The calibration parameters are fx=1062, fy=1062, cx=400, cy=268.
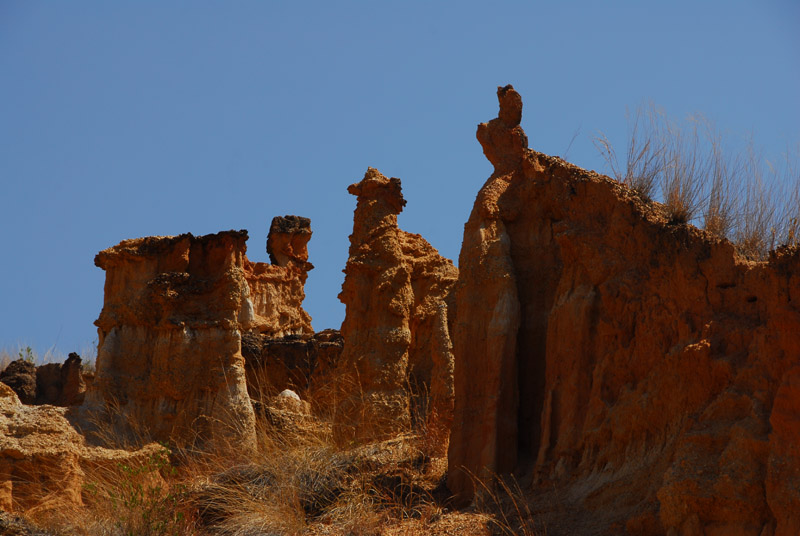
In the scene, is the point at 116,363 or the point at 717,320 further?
the point at 116,363

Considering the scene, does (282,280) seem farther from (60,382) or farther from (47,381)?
(47,381)

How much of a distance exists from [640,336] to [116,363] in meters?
8.59

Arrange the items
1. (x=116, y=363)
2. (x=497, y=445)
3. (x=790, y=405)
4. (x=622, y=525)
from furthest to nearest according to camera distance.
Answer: (x=116, y=363)
(x=497, y=445)
(x=622, y=525)
(x=790, y=405)

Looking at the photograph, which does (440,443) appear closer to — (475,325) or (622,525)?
(475,325)

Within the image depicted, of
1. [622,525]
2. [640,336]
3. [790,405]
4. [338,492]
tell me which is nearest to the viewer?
[790,405]

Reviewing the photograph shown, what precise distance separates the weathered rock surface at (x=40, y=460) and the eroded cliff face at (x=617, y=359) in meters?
4.24

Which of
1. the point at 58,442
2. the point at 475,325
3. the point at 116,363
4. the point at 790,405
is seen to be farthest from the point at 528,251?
the point at 116,363

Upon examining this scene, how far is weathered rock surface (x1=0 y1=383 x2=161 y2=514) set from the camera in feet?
36.9

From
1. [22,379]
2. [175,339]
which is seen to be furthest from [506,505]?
[22,379]

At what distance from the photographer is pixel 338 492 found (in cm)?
1102

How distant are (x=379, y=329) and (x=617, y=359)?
6546mm

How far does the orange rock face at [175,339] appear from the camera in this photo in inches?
582

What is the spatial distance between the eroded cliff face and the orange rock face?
490 cm

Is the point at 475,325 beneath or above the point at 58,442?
above
